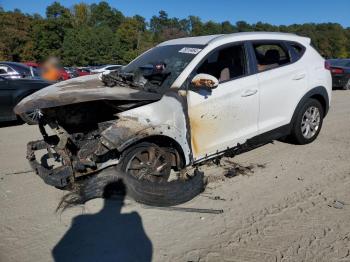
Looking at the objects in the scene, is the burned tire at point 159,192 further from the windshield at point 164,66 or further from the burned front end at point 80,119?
the windshield at point 164,66

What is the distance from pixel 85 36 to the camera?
2830 inches

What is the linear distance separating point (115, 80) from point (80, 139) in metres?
0.94

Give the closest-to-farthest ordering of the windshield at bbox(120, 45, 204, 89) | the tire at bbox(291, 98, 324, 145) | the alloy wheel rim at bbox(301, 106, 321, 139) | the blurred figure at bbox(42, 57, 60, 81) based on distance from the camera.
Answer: the windshield at bbox(120, 45, 204, 89)
the tire at bbox(291, 98, 324, 145)
the alloy wheel rim at bbox(301, 106, 321, 139)
the blurred figure at bbox(42, 57, 60, 81)

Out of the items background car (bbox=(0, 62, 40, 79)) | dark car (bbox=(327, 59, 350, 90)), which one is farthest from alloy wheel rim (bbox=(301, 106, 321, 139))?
dark car (bbox=(327, 59, 350, 90))

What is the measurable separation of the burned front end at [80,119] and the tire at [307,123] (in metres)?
2.74

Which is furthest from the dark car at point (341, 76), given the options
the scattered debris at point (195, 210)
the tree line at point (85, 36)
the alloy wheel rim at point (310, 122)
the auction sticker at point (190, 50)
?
the tree line at point (85, 36)

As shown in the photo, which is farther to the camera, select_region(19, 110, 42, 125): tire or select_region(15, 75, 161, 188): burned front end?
select_region(19, 110, 42, 125): tire

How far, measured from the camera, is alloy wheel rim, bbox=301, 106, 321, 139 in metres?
6.36

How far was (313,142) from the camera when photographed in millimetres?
6812

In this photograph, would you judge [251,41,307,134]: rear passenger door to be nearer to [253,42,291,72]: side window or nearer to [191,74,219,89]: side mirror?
[253,42,291,72]: side window

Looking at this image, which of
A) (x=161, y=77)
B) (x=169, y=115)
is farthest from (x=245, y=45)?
(x=169, y=115)

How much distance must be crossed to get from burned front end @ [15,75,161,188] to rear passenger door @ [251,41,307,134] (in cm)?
175

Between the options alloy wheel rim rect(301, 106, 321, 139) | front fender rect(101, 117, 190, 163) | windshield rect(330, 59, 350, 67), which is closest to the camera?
front fender rect(101, 117, 190, 163)

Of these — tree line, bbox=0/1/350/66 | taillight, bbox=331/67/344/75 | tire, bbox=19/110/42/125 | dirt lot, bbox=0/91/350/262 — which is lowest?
dirt lot, bbox=0/91/350/262
